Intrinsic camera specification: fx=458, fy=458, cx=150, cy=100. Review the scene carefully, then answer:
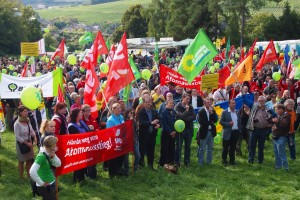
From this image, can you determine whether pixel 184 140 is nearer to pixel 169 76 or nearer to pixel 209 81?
pixel 209 81

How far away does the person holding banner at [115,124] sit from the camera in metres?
9.47

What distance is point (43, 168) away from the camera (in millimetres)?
6641

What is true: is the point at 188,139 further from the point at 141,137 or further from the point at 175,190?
the point at 175,190

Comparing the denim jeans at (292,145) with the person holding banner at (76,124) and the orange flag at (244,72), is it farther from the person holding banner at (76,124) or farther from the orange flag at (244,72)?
the person holding banner at (76,124)

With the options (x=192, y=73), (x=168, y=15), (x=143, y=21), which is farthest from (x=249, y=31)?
(x=192, y=73)

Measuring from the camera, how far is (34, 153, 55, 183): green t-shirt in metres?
6.59

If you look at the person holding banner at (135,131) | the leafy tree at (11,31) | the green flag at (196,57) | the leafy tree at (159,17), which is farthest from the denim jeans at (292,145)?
the leafy tree at (11,31)

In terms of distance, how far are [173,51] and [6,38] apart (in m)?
35.2

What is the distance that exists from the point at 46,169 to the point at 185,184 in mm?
3707

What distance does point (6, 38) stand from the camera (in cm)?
7588

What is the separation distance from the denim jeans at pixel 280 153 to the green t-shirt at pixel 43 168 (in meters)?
5.88

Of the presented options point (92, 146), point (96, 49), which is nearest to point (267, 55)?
point (96, 49)

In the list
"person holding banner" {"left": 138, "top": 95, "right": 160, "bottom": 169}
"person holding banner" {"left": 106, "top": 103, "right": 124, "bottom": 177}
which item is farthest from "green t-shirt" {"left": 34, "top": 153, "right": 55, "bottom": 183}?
"person holding banner" {"left": 138, "top": 95, "right": 160, "bottom": 169}

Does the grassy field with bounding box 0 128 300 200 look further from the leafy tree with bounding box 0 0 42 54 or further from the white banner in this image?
the leafy tree with bounding box 0 0 42 54
